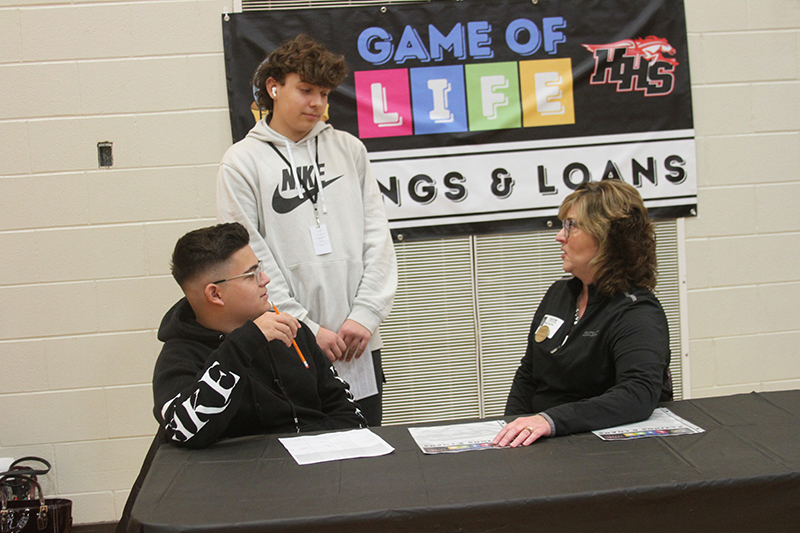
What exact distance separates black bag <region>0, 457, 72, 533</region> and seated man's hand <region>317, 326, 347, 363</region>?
4.17ft

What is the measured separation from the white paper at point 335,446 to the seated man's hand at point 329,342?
512mm

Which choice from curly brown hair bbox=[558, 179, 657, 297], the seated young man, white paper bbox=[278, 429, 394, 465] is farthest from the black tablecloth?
curly brown hair bbox=[558, 179, 657, 297]

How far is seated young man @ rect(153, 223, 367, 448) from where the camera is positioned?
1415mm

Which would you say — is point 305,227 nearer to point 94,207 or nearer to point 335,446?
point 335,446

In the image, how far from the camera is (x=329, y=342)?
6.38 ft

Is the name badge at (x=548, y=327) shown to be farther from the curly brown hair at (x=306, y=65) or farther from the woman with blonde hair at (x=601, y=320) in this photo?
the curly brown hair at (x=306, y=65)

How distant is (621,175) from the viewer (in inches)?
116

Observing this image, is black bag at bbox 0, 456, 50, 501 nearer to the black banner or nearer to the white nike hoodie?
the white nike hoodie

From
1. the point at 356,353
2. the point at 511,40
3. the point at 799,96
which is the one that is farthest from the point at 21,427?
the point at 799,96

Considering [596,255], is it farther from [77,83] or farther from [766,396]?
[77,83]

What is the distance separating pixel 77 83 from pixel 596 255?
2229 millimetres

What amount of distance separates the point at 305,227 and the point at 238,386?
2.41ft

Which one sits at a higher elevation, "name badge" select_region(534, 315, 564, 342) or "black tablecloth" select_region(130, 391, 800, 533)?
"name badge" select_region(534, 315, 564, 342)

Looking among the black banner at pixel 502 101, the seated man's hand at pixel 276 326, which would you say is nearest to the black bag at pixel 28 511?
the seated man's hand at pixel 276 326
